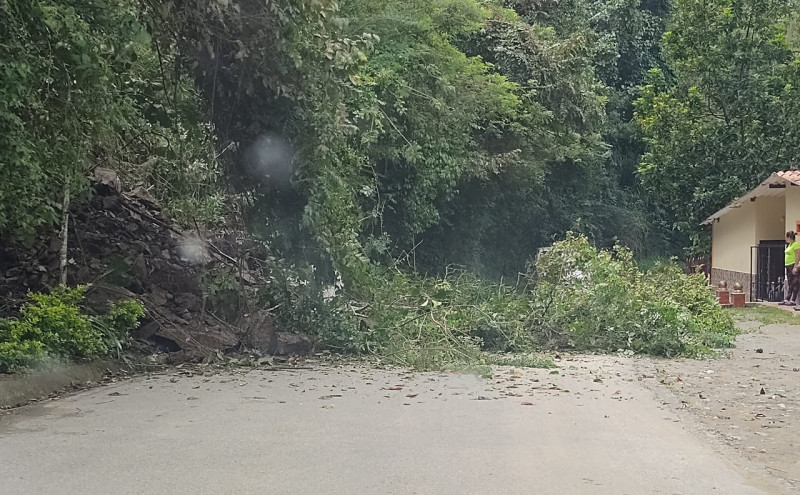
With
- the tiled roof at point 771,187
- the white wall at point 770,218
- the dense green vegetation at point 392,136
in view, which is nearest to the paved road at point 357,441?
the dense green vegetation at point 392,136

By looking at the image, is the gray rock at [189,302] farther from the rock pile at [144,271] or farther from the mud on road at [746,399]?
the mud on road at [746,399]

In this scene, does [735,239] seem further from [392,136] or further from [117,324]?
[117,324]

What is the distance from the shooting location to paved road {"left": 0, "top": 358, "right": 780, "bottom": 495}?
644 centimetres

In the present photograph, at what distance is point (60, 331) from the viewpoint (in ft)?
34.9

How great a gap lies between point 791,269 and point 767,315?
2.56 metres

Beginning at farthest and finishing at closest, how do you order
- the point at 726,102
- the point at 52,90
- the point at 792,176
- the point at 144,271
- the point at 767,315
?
the point at 726,102 < the point at 792,176 < the point at 767,315 < the point at 144,271 < the point at 52,90

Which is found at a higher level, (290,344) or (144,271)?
(144,271)

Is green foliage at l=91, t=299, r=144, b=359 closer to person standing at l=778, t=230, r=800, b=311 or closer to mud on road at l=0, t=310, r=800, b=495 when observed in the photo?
mud on road at l=0, t=310, r=800, b=495

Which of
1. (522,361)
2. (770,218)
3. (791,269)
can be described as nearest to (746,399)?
(522,361)

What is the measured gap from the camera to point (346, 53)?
12.2 m

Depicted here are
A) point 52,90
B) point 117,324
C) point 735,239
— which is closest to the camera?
point 52,90

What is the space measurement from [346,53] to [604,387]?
536cm

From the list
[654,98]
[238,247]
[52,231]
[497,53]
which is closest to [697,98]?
[654,98]

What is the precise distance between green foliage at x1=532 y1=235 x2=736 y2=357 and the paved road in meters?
3.57
